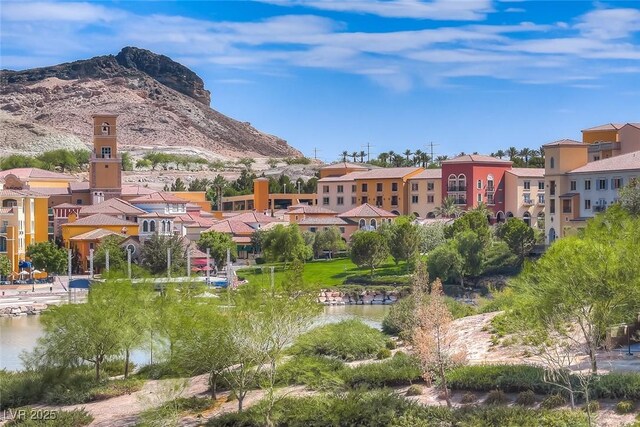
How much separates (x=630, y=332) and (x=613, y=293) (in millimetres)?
6092

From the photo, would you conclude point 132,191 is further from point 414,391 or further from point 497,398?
point 497,398

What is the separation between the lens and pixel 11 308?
62.9 m

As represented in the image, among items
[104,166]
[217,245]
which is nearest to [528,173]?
[217,245]

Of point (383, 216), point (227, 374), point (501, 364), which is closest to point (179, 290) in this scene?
point (227, 374)

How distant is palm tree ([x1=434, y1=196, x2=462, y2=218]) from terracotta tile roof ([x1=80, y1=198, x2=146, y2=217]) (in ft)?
94.8

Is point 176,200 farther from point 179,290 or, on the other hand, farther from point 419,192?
point 179,290

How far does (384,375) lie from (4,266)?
5038 cm

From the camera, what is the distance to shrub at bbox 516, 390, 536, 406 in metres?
29.1

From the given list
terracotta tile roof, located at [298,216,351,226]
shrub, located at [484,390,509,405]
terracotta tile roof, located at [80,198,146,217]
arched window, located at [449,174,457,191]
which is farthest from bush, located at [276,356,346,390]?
arched window, located at [449,174,457,191]

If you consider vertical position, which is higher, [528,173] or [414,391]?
[528,173]

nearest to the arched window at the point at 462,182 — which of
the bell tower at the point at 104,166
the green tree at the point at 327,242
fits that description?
the green tree at the point at 327,242

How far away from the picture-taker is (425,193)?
107125 millimetres

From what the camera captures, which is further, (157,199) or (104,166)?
(104,166)

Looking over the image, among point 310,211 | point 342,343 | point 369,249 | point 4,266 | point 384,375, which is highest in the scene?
point 310,211
